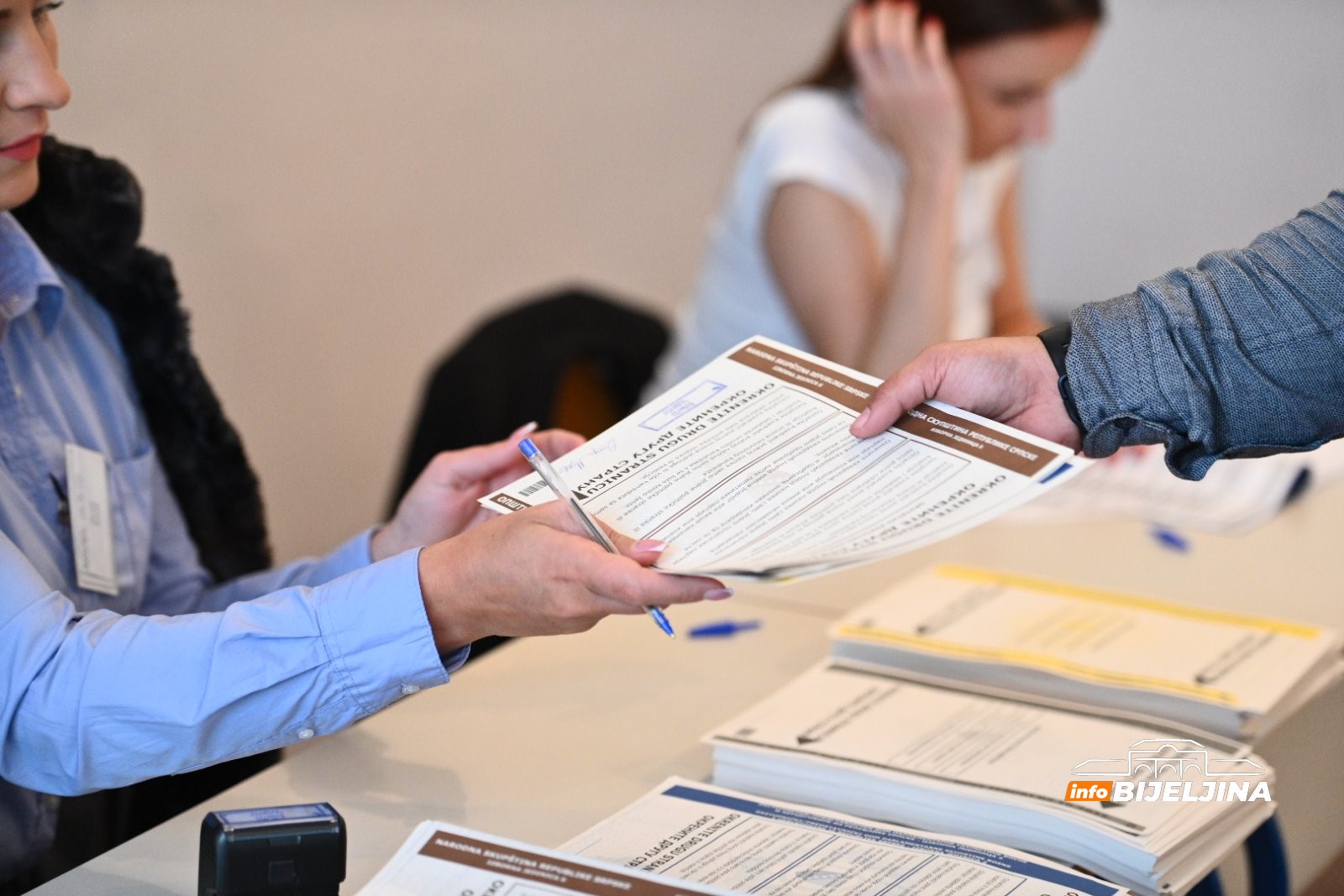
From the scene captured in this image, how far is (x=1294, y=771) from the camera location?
116 centimetres

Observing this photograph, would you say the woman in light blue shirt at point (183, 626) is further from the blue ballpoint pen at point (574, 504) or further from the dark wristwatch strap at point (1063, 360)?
the dark wristwatch strap at point (1063, 360)

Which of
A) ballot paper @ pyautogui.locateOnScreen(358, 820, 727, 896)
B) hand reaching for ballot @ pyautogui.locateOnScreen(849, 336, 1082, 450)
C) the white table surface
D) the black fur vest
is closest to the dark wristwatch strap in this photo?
hand reaching for ballot @ pyautogui.locateOnScreen(849, 336, 1082, 450)

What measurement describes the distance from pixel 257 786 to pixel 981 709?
561 mm

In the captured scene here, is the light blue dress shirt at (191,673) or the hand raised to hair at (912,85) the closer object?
the light blue dress shirt at (191,673)

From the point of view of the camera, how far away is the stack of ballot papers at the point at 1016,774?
92 centimetres

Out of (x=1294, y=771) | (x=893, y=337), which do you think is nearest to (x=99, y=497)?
(x=1294, y=771)

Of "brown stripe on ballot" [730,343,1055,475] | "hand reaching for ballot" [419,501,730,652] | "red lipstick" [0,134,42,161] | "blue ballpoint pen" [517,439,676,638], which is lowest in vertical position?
"hand reaching for ballot" [419,501,730,652]

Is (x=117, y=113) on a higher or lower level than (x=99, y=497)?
higher

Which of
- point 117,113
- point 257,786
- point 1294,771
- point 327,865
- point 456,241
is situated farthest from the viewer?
point 456,241

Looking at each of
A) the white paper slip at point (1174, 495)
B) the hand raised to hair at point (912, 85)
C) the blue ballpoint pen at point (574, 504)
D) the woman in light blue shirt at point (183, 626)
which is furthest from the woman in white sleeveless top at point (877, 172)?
the blue ballpoint pen at point (574, 504)

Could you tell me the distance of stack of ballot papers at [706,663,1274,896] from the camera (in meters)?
0.92

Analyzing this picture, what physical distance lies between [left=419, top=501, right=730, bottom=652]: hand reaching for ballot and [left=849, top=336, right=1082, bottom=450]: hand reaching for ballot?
0.28 metres

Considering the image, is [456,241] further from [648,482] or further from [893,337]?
[648,482]
